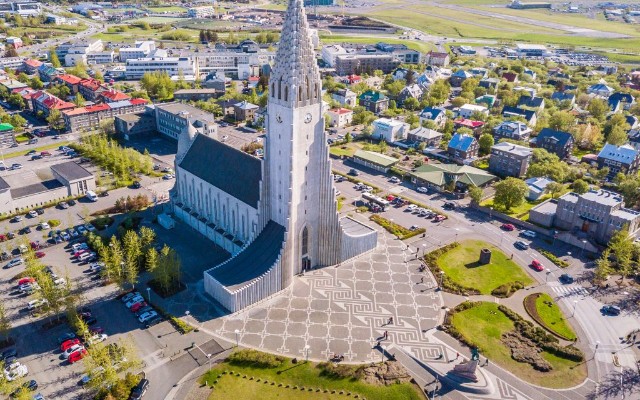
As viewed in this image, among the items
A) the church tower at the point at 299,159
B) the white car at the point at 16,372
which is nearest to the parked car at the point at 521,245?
the church tower at the point at 299,159

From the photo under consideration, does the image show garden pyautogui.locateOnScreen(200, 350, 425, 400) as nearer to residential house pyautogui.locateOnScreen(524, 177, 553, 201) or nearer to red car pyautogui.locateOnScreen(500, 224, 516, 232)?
red car pyautogui.locateOnScreen(500, 224, 516, 232)

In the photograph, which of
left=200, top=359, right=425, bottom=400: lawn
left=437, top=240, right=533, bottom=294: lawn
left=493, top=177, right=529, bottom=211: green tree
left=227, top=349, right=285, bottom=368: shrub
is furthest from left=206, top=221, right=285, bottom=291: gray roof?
left=493, top=177, right=529, bottom=211: green tree

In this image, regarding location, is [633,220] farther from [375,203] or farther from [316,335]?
[316,335]

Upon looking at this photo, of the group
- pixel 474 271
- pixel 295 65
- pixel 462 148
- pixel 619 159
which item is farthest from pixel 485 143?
pixel 295 65

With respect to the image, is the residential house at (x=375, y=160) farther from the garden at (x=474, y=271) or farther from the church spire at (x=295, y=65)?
the church spire at (x=295, y=65)

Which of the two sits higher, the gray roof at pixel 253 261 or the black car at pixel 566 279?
the gray roof at pixel 253 261

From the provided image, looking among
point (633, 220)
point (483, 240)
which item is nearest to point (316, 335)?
point (483, 240)
